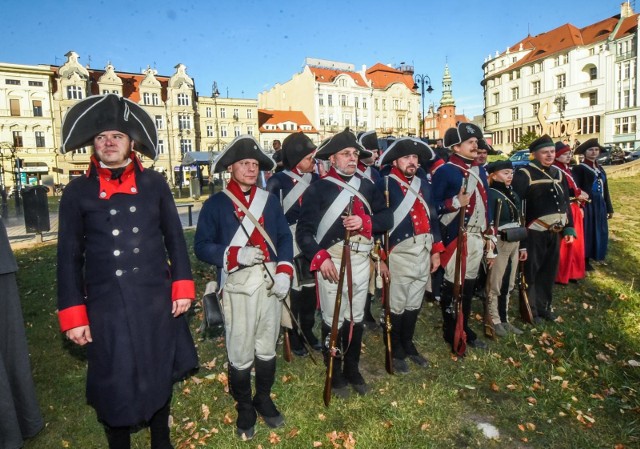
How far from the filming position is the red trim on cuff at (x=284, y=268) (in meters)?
3.59

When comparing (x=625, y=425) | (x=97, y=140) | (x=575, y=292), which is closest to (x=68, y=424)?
(x=97, y=140)

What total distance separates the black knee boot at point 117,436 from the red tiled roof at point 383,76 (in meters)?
79.9

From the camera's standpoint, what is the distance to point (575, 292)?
7.54m

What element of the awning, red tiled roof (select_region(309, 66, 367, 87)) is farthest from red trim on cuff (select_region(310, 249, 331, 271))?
red tiled roof (select_region(309, 66, 367, 87))

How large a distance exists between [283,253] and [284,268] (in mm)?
165

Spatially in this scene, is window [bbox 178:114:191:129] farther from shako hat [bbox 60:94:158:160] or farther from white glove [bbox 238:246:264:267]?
white glove [bbox 238:246:264:267]

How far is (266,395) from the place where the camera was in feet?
12.9

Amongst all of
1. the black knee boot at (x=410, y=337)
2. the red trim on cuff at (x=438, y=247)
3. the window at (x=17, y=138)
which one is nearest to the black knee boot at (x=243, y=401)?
the black knee boot at (x=410, y=337)

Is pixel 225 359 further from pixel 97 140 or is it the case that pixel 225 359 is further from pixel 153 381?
pixel 97 140

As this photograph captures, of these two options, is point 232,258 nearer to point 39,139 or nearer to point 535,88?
point 39,139

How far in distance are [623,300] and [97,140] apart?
26.8 ft

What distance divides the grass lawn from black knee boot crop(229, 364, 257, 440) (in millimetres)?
105

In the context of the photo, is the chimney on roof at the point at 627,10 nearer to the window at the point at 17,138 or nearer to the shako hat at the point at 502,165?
the shako hat at the point at 502,165

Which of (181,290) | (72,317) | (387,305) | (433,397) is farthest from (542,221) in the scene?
(72,317)
